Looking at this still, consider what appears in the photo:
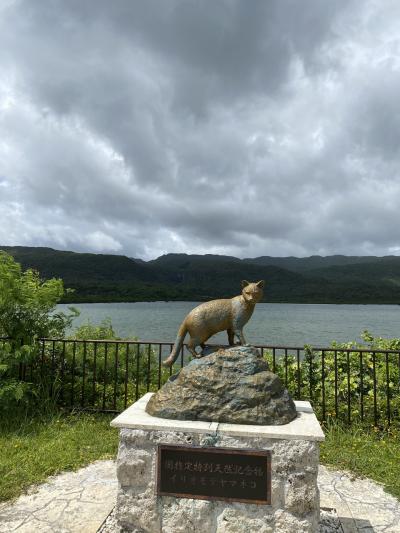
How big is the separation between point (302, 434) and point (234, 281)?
3844 inches

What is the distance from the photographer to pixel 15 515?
3500 millimetres

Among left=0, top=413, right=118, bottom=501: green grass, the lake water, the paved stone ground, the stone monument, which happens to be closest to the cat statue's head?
the stone monument

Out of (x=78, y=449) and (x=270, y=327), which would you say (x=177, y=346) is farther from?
(x=270, y=327)

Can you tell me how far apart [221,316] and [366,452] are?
3.02m

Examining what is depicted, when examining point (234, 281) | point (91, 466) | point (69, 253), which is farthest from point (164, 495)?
point (69, 253)

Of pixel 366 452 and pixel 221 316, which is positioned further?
pixel 366 452

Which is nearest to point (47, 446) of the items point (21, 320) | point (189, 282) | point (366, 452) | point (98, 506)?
point (98, 506)

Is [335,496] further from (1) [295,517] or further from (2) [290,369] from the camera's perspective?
(2) [290,369]

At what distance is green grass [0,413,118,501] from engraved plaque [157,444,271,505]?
199cm

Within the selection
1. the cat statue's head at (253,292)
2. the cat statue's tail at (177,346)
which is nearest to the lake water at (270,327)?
the cat statue's tail at (177,346)

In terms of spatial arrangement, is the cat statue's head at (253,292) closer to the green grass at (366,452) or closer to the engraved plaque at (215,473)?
the engraved plaque at (215,473)

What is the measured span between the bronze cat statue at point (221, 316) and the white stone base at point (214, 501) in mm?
849

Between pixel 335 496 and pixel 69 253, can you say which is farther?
pixel 69 253

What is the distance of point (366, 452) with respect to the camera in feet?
16.1
